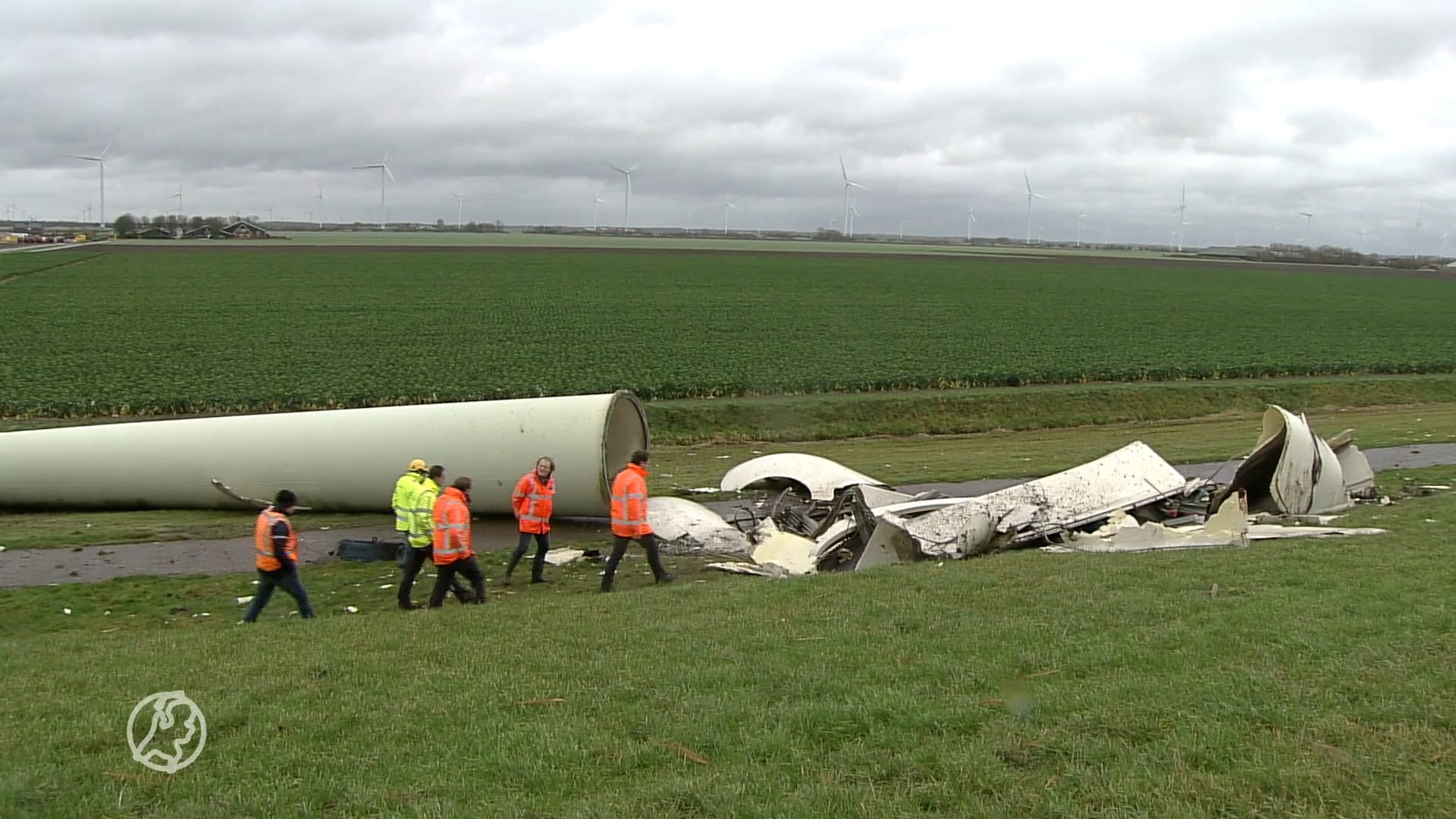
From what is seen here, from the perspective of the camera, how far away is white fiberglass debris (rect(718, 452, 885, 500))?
1730 cm

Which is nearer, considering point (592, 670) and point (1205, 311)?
point (592, 670)

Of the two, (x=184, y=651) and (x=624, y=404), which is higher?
(x=624, y=404)

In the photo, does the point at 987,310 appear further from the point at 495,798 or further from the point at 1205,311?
the point at 495,798

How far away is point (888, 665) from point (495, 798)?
3.09 metres

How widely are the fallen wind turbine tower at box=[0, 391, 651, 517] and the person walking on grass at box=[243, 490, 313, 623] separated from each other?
575 centimetres

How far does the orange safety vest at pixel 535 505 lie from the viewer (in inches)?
519

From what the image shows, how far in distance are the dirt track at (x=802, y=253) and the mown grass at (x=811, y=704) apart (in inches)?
3893

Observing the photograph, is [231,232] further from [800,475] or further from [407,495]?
[407,495]

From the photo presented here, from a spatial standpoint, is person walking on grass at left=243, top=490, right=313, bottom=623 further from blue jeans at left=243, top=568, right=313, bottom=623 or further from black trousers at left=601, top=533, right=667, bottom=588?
black trousers at left=601, top=533, right=667, bottom=588

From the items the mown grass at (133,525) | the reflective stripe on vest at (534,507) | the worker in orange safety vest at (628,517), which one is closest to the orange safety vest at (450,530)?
the reflective stripe on vest at (534,507)

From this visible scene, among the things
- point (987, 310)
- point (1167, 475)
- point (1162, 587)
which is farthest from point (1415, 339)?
point (1162, 587)

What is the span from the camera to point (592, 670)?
809 cm

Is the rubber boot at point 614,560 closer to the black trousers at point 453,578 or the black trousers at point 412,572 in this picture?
the black trousers at point 453,578

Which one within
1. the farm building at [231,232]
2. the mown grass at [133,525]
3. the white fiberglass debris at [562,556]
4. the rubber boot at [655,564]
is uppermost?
the farm building at [231,232]
